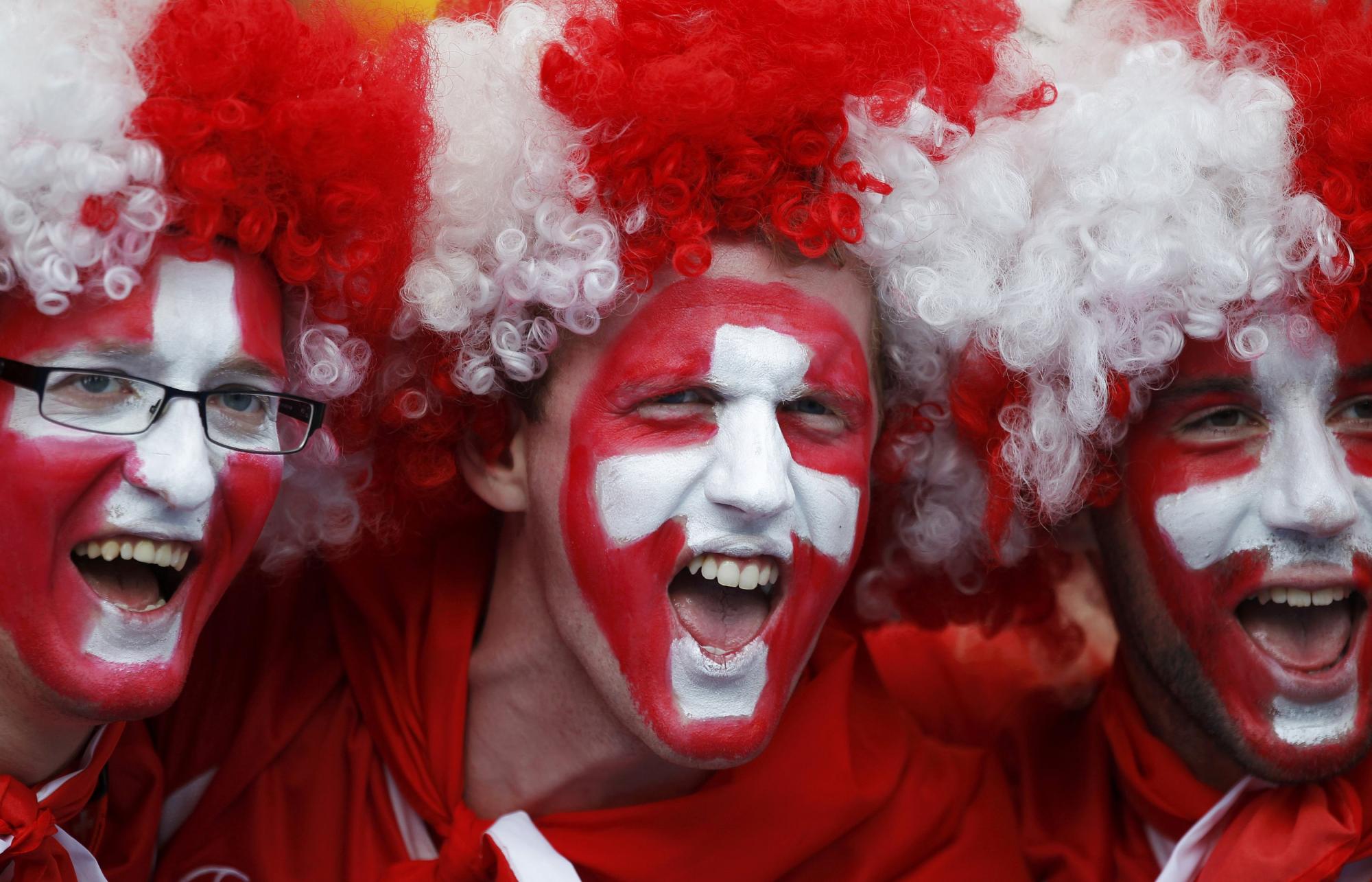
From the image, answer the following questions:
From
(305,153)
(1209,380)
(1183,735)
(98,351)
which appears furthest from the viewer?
(1183,735)

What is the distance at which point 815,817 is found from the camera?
3.14 meters

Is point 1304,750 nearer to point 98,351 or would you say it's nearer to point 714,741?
point 714,741

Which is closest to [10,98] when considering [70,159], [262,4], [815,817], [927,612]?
[70,159]

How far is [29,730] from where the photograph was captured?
106 inches

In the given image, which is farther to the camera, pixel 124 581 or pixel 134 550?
pixel 124 581

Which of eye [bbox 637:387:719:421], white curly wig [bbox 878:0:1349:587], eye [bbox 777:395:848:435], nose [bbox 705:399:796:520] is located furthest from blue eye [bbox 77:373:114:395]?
white curly wig [bbox 878:0:1349:587]

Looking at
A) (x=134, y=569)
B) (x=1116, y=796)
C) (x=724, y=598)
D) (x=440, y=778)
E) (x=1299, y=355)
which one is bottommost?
(x=1116, y=796)

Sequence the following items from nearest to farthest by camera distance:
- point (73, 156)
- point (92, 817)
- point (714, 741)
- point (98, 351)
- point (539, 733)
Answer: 1. point (73, 156)
2. point (98, 351)
3. point (714, 741)
4. point (92, 817)
5. point (539, 733)

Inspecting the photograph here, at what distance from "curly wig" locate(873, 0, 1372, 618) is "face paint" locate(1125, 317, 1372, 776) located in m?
0.10

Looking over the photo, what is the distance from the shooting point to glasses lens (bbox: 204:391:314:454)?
8.76ft

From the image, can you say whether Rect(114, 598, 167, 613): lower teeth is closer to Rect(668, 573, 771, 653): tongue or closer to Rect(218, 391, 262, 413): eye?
Rect(218, 391, 262, 413): eye

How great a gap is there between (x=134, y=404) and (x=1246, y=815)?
2237mm

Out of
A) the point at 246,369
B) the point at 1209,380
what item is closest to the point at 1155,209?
the point at 1209,380

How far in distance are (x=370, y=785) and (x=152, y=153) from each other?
1371mm
